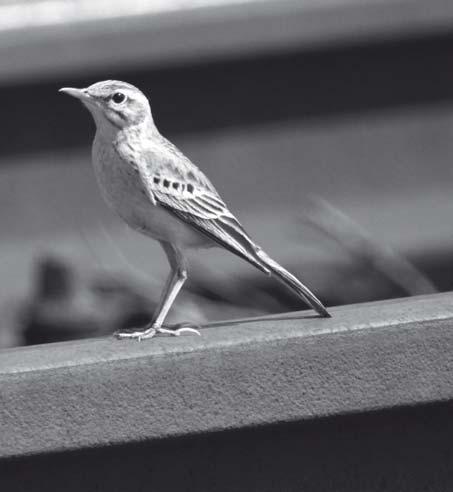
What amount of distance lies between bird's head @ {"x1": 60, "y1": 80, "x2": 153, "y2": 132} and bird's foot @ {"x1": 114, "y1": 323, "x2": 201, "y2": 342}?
537 millimetres

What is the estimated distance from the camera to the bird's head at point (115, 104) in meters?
3.10

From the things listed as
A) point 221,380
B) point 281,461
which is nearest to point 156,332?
point 221,380

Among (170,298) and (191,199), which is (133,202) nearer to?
(191,199)

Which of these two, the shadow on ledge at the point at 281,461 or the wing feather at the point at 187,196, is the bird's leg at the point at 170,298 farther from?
the shadow on ledge at the point at 281,461

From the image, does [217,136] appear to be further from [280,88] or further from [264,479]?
[264,479]

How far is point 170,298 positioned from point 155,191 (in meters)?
0.29

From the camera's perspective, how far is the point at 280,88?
20.8ft

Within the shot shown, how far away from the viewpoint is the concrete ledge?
2.95 metres

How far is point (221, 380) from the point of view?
3.01 metres

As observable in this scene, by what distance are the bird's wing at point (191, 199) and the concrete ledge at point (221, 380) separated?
0.27m

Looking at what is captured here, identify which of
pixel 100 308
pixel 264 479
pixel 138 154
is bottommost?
pixel 264 479

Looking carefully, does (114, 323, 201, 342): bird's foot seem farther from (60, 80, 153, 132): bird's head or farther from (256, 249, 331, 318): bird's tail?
(60, 80, 153, 132): bird's head

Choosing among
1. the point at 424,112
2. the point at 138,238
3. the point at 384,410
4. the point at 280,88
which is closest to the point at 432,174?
the point at 424,112

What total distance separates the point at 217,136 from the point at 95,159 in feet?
10.4
